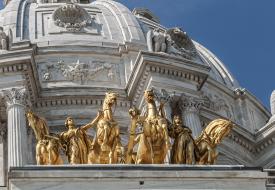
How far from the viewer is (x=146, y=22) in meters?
63.1

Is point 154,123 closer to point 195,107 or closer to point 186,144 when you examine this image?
point 186,144

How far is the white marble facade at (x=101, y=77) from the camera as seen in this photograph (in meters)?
50.0

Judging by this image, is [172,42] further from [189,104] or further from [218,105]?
[189,104]

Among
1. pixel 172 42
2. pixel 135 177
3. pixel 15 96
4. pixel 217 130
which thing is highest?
pixel 172 42

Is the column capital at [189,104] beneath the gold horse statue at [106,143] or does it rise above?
above

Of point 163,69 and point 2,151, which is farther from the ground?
point 163,69

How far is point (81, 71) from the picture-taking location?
54.3 m

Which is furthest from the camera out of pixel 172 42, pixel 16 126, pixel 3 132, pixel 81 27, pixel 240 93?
pixel 240 93

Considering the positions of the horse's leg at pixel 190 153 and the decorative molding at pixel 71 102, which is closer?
the horse's leg at pixel 190 153

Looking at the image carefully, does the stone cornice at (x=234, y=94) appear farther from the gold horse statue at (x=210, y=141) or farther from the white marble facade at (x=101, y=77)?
the gold horse statue at (x=210, y=141)

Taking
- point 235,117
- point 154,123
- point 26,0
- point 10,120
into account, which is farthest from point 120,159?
point 26,0

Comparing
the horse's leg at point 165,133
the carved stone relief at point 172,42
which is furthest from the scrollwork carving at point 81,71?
the horse's leg at point 165,133

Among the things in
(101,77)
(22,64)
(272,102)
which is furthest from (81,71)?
(272,102)

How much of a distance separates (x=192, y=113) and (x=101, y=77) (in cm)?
544
